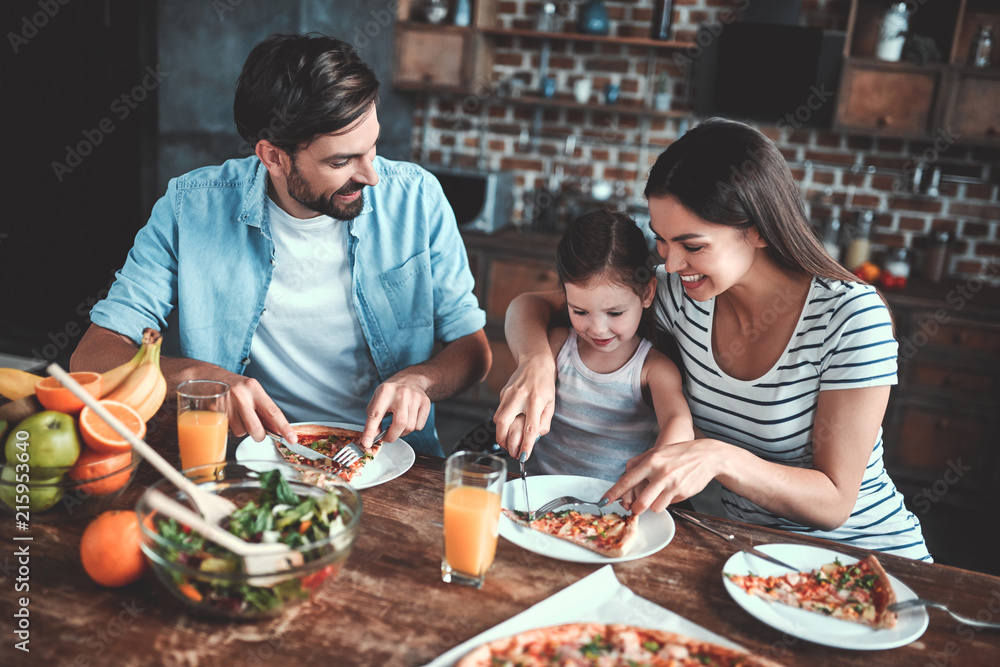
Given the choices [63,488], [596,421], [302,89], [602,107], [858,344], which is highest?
[602,107]

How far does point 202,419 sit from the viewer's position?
1250 mm

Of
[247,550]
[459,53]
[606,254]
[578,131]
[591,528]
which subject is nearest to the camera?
[247,550]

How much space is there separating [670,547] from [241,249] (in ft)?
4.04

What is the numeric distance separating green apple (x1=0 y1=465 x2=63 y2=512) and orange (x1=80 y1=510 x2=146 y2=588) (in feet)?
0.47

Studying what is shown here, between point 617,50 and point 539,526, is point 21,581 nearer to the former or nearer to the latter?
point 539,526

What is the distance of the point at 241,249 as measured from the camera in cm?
185

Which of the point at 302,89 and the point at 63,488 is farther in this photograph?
the point at 302,89

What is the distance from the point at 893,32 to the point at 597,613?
3504 mm

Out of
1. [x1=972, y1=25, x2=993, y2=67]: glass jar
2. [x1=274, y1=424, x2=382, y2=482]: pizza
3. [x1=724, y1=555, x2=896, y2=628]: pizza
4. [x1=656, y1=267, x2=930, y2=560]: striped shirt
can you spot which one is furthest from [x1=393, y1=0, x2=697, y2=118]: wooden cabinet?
[x1=724, y1=555, x2=896, y2=628]: pizza

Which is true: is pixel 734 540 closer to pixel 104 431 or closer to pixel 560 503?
pixel 560 503

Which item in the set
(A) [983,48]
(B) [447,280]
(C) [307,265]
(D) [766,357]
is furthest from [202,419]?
(A) [983,48]

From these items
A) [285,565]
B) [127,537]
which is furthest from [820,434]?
[127,537]

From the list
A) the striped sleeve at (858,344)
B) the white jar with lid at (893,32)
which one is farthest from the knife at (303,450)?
the white jar with lid at (893,32)

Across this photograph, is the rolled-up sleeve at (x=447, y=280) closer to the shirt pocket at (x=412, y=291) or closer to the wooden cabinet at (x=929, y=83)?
the shirt pocket at (x=412, y=291)
